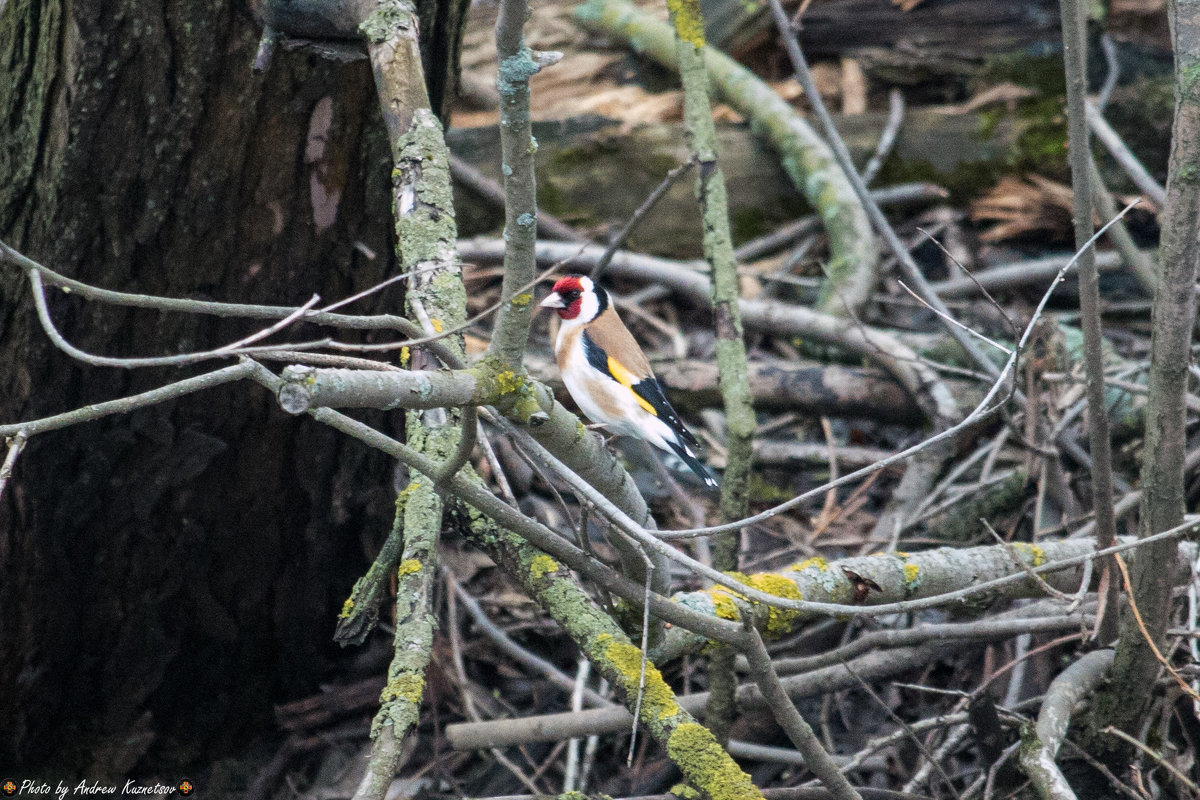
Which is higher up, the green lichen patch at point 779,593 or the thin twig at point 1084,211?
the thin twig at point 1084,211

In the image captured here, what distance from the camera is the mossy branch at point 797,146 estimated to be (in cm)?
497

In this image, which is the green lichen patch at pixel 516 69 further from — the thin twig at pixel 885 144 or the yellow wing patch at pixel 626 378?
the thin twig at pixel 885 144

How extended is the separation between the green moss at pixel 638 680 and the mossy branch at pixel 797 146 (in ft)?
9.49

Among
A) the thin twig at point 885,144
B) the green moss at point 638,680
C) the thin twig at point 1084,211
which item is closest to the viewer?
the green moss at point 638,680

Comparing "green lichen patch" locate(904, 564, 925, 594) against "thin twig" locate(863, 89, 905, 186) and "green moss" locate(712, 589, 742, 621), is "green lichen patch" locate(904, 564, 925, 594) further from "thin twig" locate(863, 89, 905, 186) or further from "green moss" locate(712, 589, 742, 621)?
"thin twig" locate(863, 89, 905, 186)

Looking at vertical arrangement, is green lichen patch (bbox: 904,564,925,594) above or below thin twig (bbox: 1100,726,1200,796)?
above

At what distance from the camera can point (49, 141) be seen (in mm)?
2766

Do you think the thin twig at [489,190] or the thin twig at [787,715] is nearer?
the thin twig at [787,715]

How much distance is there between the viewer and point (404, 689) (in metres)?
2.04

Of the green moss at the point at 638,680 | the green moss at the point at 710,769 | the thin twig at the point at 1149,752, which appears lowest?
the thin twig at the point at 1149,752

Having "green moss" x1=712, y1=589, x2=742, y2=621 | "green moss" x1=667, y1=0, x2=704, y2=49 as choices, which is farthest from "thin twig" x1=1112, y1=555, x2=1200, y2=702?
"green moss" x1=667, y1=0, x2=704, y2=49

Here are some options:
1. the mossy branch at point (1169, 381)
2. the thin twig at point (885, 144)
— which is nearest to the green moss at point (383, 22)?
the mossy branch at point (1169, 381)

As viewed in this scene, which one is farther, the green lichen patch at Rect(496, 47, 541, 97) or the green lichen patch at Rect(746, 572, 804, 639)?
the green lichen patch at Rect(746, 572, 804, 639)

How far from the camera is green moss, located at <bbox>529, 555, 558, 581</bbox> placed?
2.40 m
